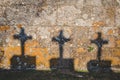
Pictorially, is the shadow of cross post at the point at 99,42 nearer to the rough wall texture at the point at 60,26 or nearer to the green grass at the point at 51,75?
the rough wall texture at the point at 60,26

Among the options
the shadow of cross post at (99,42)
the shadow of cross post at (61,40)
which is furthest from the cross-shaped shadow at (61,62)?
the shadow of cross post at (99,42)

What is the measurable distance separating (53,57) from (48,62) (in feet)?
Answer: 0.49

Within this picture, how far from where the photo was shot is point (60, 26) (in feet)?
18.8

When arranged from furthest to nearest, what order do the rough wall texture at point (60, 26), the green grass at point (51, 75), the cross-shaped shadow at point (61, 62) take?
the cross-shaped shadow at point (61, 62)
the rough wall texture at point (60, 26)
the green grass at point (51, 75)

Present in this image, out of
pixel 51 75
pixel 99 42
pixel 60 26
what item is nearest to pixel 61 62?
pixel 51 75

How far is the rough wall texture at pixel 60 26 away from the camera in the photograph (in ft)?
18.7

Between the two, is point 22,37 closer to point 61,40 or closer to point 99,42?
point 61,40

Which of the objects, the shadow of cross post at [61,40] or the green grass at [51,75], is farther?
the shadow of cross post at [61,40]

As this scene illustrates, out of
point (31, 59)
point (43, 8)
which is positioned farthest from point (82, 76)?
point (43, 8)

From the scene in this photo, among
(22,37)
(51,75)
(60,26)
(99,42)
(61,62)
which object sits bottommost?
(51,75)

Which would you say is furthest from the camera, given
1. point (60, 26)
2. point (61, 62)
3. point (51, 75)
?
point (61, 62)

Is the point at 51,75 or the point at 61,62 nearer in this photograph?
the point at 51,75

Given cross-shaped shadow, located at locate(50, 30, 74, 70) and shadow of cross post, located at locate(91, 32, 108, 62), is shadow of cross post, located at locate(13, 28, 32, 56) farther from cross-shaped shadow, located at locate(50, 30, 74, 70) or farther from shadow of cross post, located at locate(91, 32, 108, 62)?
shadow of cross post, located at locate(91, 32, 108, 62)

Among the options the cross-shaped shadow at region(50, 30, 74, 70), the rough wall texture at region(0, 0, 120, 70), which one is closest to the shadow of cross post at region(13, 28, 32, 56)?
the rough wall texture at region(0, 0, 120, 70)
